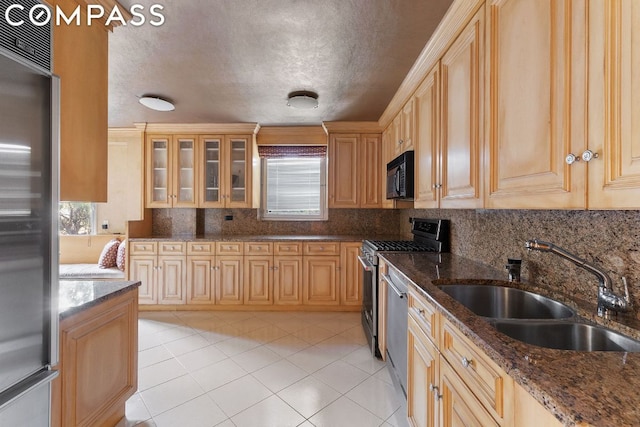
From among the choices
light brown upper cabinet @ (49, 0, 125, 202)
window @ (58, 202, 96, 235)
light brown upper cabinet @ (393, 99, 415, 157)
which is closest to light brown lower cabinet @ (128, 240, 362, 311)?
window @ (58, 202, 96, 235)

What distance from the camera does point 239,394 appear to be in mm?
1962

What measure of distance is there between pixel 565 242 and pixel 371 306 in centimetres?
165

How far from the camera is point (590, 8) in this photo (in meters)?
0.81

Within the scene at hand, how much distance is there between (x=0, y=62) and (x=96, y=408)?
1640 millimetres

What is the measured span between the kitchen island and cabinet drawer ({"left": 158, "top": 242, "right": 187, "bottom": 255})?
74.8 inches

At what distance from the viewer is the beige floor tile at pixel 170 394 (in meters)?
1.84

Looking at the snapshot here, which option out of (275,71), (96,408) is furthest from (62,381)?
(275,71)

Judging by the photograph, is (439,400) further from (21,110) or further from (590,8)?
(21,110)

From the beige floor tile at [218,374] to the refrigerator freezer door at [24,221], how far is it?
4.09 feet

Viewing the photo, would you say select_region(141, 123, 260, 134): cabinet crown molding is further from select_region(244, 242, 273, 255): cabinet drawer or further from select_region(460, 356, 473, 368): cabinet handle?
select_region(460, 356, 473, 368): cabinet handle

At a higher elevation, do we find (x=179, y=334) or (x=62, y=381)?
(x=62, y=381)

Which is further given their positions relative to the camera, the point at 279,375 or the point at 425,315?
the point at 279,375

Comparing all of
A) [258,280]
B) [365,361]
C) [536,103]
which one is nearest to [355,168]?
[258,280]

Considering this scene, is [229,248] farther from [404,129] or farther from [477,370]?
[477,370]
